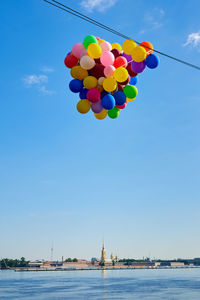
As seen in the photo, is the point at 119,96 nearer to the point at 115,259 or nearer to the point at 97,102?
the point at 97,102

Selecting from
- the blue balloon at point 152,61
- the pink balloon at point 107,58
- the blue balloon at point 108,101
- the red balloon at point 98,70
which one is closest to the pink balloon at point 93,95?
the blue balloon at point 108,101

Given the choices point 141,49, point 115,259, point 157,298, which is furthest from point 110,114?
point 115,259

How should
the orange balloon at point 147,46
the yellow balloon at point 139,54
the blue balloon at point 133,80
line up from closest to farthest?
the yellow balloon at point 139,54
the orange balloon at point 147,46
the blue balloon at point 133,80

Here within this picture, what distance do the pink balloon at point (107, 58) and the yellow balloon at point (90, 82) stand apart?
345 mm

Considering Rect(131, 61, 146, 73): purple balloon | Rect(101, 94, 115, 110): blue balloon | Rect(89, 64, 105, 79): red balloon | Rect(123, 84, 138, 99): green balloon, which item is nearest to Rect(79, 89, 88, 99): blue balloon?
Rect(89, 64, 105, 79): red balloon

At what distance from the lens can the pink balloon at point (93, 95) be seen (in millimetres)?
5848

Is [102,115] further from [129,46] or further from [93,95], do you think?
[129,46]

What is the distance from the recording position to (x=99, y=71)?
6035mm

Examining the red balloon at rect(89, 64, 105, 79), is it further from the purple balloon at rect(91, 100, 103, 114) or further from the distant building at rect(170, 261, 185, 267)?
the distant building at rect(170, 261, 185, 267)

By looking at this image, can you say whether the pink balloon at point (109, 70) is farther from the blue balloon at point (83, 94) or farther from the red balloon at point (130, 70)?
the blue balloon at point (83, 94)

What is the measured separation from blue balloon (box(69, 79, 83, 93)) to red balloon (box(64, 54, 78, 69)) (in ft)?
1.02

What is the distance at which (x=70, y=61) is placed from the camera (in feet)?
20.2

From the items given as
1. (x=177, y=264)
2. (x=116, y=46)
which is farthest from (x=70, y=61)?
(x=177, y=264)

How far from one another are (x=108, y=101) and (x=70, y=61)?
1148 millimetres
